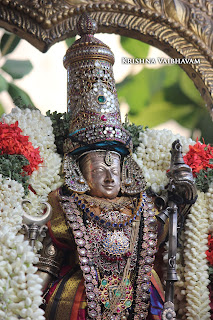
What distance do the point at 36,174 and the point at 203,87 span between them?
67.6 inches

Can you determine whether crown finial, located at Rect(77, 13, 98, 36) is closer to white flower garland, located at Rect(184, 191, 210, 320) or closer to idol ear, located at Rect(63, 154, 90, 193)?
idol ear, located at Rect(63, 154, 90, 193)

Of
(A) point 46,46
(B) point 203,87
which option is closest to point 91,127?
(A) point 46,46

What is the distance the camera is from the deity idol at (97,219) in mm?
4238

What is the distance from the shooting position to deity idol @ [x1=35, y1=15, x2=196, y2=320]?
4.24m

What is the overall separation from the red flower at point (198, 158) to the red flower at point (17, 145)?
1076 mm

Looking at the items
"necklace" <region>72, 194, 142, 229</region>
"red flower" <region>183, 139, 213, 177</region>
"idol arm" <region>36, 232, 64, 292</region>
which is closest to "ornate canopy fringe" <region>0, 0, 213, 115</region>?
"red flower" <region>183, 139, 213, 177</region>

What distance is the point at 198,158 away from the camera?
489 centimetres

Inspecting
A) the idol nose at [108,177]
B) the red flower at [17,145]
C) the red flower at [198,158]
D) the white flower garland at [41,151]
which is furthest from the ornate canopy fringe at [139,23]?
the idol nose at [108,177]

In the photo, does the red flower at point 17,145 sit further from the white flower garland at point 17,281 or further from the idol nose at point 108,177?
the white flower garland at point 17,281

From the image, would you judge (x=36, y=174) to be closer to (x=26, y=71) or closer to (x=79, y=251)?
(x=79, y=251)

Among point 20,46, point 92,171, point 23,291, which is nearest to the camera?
point 23,291

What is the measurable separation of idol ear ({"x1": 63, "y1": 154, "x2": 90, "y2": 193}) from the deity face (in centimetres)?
4

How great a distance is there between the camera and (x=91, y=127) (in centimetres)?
451

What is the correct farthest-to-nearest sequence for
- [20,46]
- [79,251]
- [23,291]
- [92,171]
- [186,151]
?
1. [20,46]
2. [186,151]
3. [92,171]
4. [79,251]
5. [23,291]
